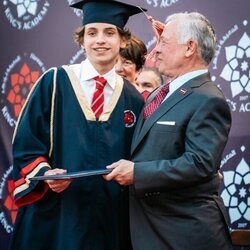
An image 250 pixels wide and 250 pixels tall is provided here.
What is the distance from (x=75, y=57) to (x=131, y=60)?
2.89 ft

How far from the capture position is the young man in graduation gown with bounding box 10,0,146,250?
2721 millimetres

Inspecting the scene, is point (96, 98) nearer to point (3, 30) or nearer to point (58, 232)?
point (58, 232)

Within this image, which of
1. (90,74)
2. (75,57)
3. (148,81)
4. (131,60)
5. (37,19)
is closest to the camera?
(90,74)

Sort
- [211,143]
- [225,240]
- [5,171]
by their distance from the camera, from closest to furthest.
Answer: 1. [211,143]
2. [225,240]
3. [5,171]

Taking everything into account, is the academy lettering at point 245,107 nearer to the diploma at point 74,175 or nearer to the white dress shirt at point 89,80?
the white dress shirt at point 89,80

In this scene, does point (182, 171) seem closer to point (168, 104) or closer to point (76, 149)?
point (168, 104)

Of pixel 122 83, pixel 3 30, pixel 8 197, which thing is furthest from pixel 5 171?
pixel 122 83

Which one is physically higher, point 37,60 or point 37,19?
point 37,19

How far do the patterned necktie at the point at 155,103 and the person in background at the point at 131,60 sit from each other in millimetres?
1085

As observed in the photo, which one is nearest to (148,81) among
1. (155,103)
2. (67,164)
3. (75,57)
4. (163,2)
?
(163,2)

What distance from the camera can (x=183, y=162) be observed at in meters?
2.45

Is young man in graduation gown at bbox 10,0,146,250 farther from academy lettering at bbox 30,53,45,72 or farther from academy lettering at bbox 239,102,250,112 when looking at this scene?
academy lettering at bbox 30,53,45,72

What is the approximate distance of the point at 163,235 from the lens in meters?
2.53

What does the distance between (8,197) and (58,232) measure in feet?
7.68
